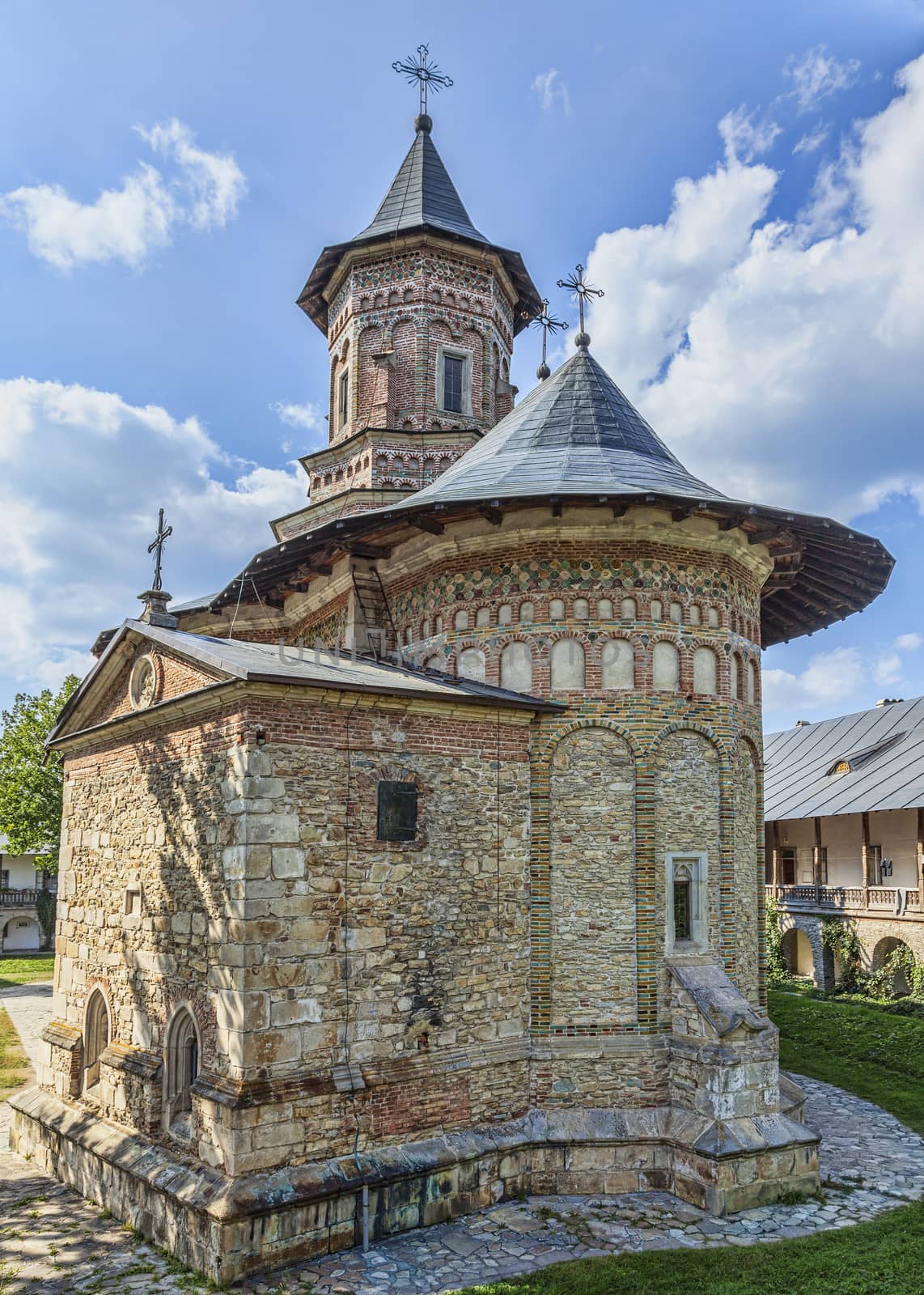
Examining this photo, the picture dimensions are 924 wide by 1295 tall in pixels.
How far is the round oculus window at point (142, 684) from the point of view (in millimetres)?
9625

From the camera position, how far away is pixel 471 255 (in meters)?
17.6

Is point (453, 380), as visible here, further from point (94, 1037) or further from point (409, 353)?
point (94, 1037)

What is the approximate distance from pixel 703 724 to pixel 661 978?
2614 millimetres

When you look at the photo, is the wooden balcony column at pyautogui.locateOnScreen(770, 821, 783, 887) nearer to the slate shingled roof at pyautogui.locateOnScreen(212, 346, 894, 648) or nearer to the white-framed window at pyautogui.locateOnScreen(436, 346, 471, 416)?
the slate shingled roof at pyautogui.locateOnScreen(212, 346, 894, 648)

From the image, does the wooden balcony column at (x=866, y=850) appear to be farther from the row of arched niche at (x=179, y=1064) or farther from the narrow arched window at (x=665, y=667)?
the row of arched niche at (x=179, y=1064)

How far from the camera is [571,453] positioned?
10.9m

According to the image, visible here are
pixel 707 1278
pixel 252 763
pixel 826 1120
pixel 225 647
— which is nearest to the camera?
pixel 707 1278

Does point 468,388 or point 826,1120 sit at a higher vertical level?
point 468,388

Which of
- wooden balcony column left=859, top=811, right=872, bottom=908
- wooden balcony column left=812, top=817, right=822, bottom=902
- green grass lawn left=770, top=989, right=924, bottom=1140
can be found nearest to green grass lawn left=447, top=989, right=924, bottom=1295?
green grass lawn left=770, top=989, right=924, bottom=1140

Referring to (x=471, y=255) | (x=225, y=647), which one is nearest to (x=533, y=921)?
(x=225, y=647)

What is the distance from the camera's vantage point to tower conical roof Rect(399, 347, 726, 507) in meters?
9.89

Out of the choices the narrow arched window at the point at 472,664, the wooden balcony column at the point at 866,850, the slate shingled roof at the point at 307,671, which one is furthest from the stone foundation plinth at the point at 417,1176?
the wooden balcony column at the point at 866,850

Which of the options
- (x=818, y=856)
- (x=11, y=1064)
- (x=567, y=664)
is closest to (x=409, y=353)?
(x=567, y=664)

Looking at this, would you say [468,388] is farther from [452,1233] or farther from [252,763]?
[452,1233]
